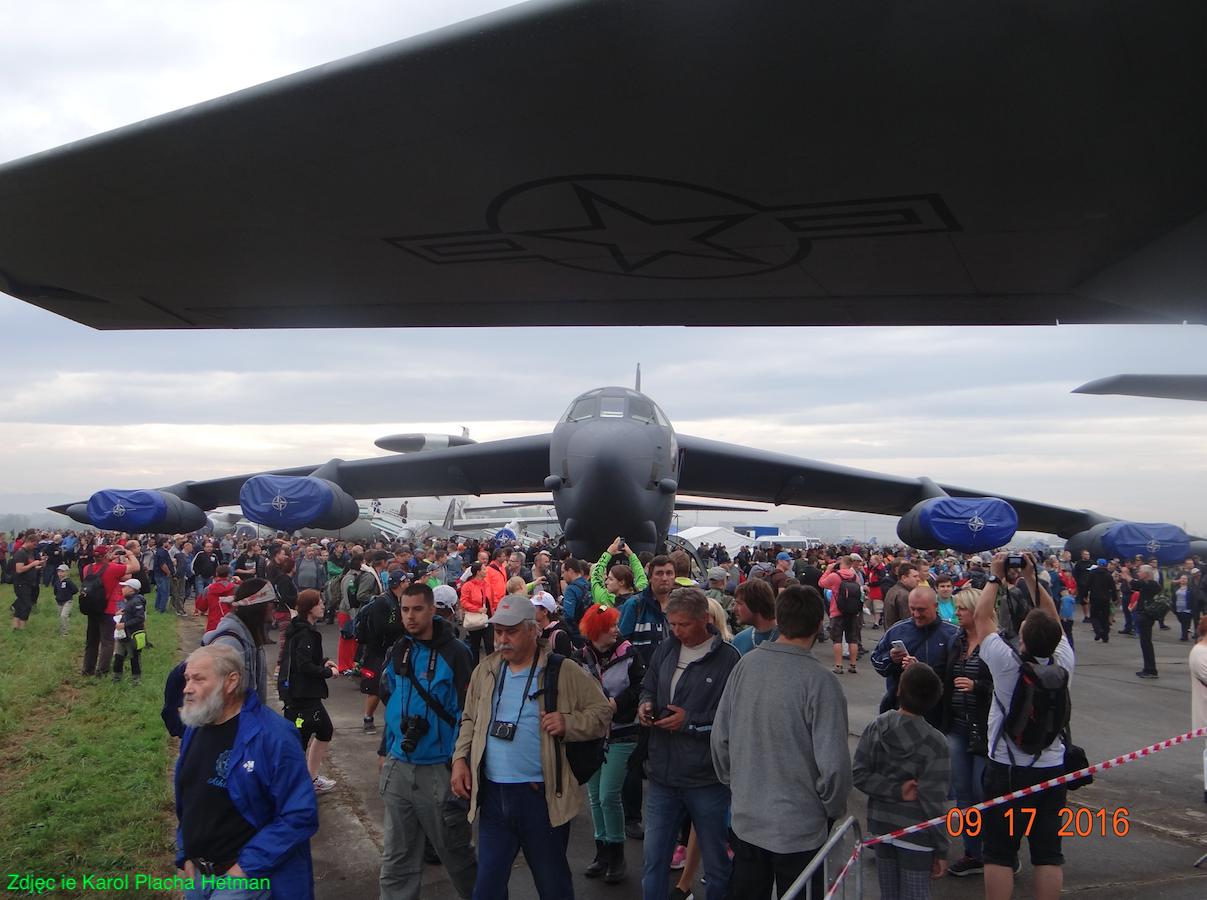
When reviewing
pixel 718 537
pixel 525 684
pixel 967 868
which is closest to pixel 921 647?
pixel 967 868

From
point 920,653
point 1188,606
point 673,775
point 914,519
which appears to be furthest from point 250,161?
point 1188,606

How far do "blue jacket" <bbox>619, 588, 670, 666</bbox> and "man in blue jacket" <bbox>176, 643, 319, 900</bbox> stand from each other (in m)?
2.98

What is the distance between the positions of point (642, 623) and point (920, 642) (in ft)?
6.34

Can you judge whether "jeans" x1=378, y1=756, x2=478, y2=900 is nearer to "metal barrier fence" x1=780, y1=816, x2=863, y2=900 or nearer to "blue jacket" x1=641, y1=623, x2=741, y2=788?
"blue jacket" x1=641, y1=623, x2=741, y2=788

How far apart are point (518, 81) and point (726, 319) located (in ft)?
5.97

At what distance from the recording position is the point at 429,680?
13.5 ft

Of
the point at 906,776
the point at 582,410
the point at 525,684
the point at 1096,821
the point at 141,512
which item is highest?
the point at 582,410

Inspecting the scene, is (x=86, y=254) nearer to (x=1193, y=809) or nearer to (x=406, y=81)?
(x=406, y=81)

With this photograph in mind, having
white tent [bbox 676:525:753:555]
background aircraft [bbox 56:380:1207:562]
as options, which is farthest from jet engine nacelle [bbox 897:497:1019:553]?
white tent [bbox 676:525:753:555]

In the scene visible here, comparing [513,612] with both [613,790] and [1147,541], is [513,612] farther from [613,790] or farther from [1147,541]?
[1147,541]

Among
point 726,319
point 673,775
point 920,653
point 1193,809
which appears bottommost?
point 1193,809

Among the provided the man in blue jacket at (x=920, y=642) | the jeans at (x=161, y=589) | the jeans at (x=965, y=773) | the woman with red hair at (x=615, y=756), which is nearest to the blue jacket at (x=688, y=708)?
the woman with red hair at (x=615, y=756)

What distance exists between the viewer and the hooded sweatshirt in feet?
12.0

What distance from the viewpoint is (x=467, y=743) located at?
377 centimetres
